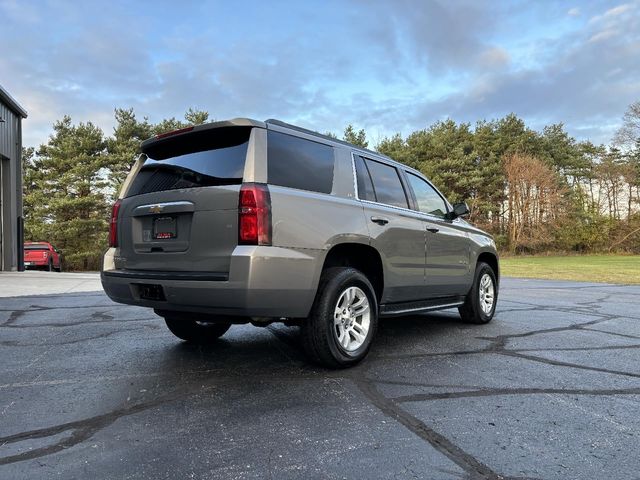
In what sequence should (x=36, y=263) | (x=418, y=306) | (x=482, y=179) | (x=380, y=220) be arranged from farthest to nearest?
(x=482, y=179), (x=36, y=263), (x=418, y=306), (x=380, y=220)

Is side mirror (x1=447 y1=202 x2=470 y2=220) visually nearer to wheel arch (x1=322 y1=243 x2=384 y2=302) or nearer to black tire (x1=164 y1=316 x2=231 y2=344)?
wheel arch (x1=322 y1=243 x2=384 y2=302)

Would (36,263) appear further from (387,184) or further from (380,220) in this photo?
(380,220)

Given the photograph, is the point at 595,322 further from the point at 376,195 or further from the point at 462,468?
the point at 462,468

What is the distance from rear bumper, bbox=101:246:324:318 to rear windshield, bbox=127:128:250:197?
→ 639 millimetres

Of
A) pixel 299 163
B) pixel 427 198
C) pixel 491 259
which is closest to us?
pixel 299 163

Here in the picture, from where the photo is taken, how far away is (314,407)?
2.97 metres

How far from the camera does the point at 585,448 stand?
240 centimetres

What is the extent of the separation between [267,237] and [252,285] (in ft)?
1.14

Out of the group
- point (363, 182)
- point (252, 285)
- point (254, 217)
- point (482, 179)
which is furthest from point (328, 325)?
point (482, 179)

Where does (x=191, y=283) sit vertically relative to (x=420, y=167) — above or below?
below

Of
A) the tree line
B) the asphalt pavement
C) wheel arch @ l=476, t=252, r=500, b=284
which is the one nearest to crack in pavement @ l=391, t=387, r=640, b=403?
the asphalt pavement

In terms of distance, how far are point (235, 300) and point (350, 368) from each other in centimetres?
124

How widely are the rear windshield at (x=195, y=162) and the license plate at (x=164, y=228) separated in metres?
0.28

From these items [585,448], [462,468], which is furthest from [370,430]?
[585,448]
